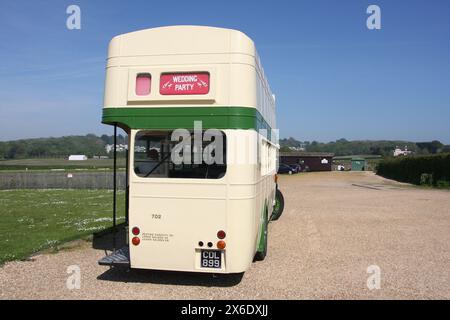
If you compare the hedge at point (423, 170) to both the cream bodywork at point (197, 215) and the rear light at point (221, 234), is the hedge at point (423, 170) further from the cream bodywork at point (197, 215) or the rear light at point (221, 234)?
the rear light at point (221, 234)

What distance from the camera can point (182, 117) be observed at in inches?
254

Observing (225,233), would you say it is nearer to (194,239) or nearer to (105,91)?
(194,239)

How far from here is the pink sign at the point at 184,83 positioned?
639 centimetres

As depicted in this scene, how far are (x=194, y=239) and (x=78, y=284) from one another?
198 centimetres

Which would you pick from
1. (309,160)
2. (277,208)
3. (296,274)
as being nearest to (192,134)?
(296,274)

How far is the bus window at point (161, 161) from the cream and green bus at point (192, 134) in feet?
0.07

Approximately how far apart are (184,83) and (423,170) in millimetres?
34980

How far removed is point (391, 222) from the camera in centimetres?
1366

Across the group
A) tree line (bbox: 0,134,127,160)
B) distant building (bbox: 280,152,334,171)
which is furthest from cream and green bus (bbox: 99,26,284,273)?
tree line (bbox: 0,134,127,160)

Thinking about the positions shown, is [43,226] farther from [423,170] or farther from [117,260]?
[423,170]

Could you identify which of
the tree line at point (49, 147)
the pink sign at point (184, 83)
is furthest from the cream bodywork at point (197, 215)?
the tree line at point (49, 147)

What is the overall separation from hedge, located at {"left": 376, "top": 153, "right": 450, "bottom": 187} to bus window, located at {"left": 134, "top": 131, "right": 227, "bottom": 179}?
29594 mm

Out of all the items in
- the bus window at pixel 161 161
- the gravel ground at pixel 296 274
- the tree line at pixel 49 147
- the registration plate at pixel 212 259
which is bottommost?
the gravel ground at pixel 296 274

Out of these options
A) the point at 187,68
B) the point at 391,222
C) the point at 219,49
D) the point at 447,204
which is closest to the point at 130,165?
the point at 187,68
